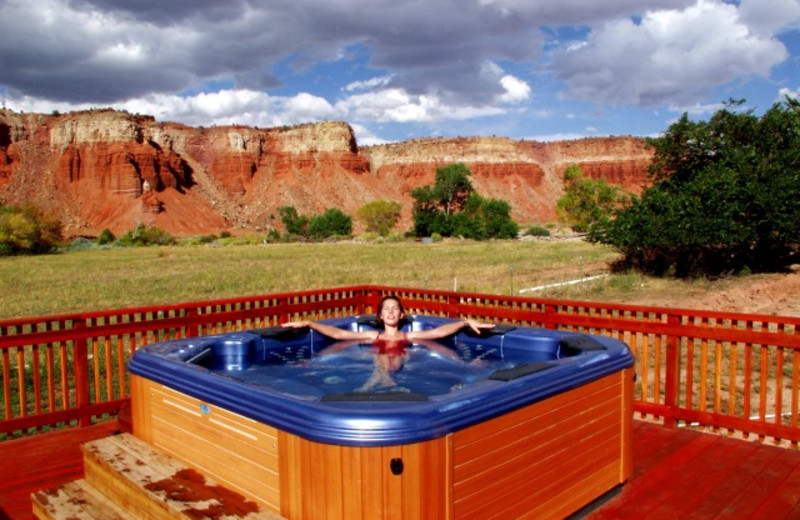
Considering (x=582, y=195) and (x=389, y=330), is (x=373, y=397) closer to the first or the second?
(x=389, y=330)

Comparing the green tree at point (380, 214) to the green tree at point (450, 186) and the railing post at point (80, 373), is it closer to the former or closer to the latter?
the green tree at point (450, 186)

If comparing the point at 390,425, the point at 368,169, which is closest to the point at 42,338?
the point at 390,425

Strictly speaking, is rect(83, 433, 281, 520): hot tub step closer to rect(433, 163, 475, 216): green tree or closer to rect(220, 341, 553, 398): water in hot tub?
rect(220, 341, 553, 398): water in hot tub

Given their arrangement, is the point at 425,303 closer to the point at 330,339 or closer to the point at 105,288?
the point at 330,339

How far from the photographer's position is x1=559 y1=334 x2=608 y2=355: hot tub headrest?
4.08m

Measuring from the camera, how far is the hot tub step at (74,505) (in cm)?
319

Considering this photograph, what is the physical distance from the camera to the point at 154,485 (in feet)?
10.2

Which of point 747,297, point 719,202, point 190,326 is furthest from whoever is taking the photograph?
point 719,202

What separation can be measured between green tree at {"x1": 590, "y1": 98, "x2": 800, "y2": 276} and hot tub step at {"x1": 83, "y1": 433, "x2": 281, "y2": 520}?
15.4 meters

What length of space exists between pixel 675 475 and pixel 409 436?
7.52 feet

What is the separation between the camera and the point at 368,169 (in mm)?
93812

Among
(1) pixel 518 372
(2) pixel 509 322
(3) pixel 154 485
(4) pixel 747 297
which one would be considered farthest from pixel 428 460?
(4) pixel 747 297

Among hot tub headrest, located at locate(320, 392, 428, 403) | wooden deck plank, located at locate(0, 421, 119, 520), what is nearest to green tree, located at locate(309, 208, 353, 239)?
wooden deck plank, located at locate(0, 421, 119, 520)

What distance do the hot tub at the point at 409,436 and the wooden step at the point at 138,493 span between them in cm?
11
